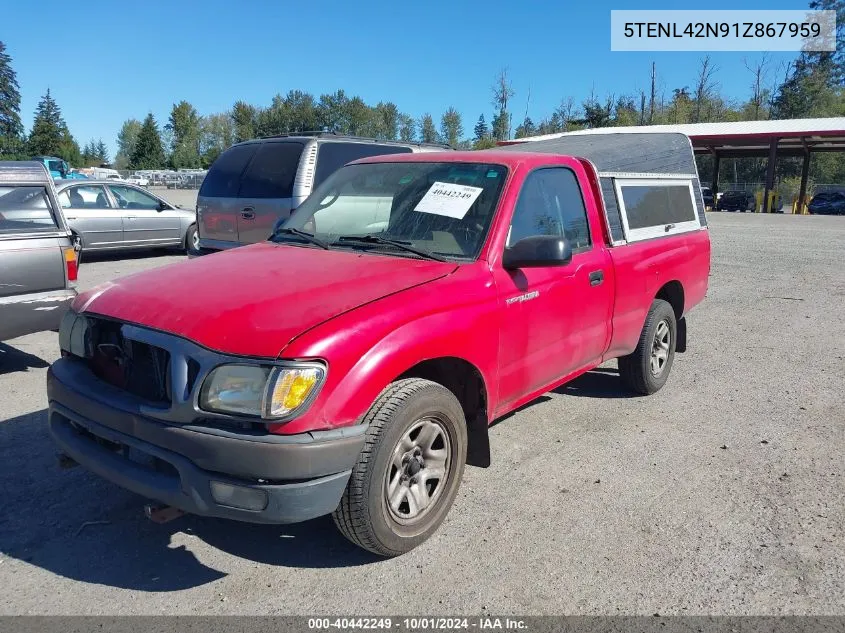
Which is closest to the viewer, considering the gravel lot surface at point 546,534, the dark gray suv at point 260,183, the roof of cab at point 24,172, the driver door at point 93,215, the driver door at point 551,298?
the gravel lot surface at point 546,534

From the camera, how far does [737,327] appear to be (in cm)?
805

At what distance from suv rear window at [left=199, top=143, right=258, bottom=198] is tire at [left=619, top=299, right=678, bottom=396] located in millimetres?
5091

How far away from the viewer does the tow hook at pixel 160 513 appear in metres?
2.86

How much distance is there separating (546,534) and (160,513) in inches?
71.8

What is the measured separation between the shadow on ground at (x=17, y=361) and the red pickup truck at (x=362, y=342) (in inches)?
122

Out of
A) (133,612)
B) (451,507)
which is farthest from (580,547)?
(133,612)

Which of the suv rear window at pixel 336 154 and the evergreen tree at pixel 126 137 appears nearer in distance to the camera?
the suv rear window at pixel 336 154

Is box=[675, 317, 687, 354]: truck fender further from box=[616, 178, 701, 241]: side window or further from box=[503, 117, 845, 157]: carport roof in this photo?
box=[503, 117, 845, 157]: carport roof

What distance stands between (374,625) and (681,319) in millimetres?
4350

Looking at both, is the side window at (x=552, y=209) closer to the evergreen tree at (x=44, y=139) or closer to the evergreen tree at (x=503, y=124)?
the evergreen tree at (x=503, y=124)

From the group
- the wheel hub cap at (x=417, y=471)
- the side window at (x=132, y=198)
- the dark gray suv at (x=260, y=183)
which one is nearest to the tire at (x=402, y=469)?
the wheel hub cap at (x=417, y=471)

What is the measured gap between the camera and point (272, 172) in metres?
7.95

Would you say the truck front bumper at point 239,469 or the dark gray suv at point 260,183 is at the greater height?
the dark gray suv at point 260,183

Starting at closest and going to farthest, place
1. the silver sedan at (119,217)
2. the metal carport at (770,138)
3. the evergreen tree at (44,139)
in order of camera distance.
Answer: the silver sedan at (119,217), the metal carport at (770,138), the evergreen tree at (44,139)
